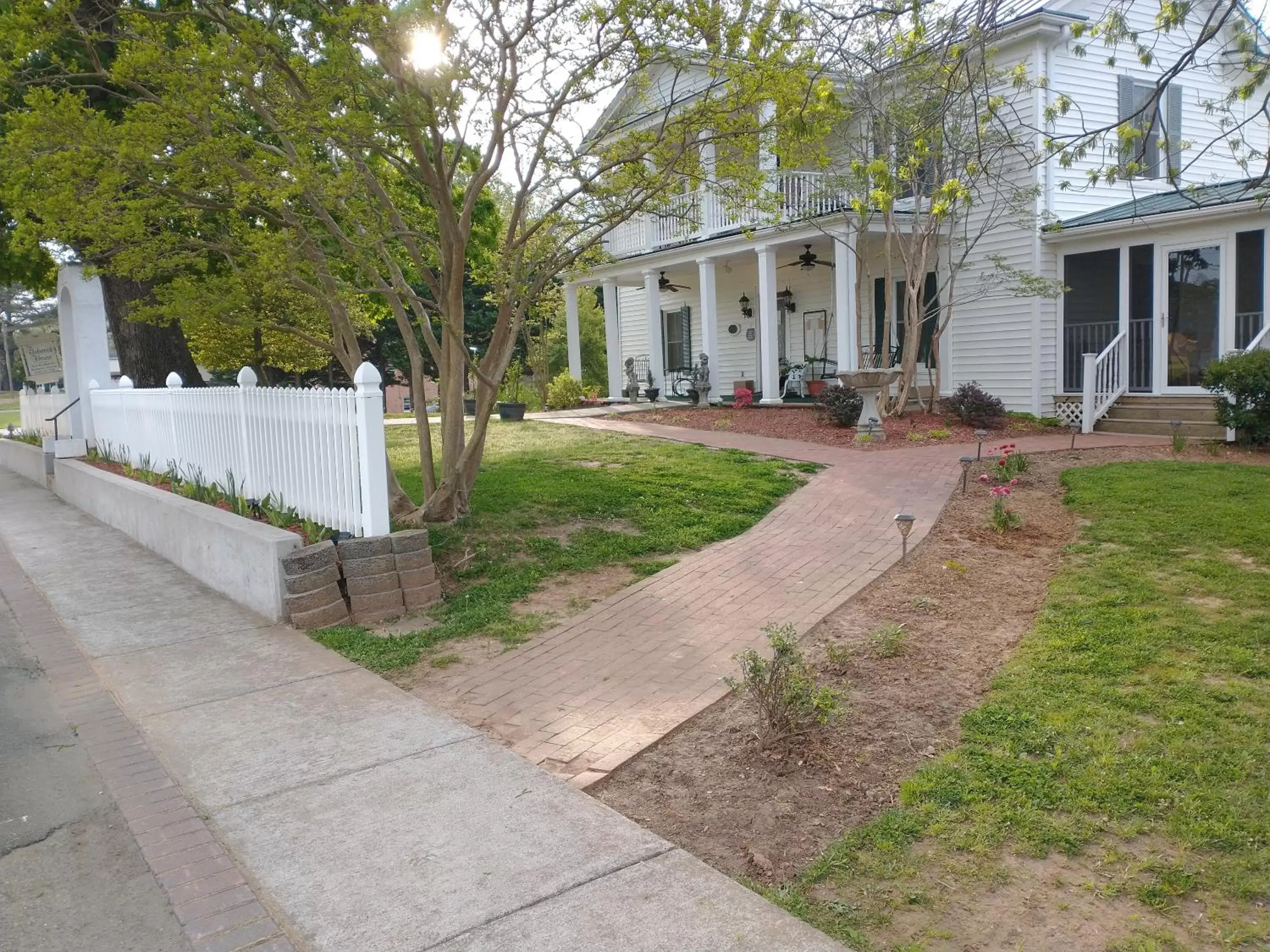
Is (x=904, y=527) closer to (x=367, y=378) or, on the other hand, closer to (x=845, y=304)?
(x=367, y=378)

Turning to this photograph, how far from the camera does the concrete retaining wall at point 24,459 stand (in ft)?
48.6

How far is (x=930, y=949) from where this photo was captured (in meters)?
2.82

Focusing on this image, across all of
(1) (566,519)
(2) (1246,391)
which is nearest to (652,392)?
(2) (1246,391)

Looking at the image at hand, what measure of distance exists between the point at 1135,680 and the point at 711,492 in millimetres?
5668

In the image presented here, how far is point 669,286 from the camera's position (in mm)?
22953

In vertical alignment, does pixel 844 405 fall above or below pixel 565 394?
below

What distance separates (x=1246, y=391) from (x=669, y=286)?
1369 centimetres

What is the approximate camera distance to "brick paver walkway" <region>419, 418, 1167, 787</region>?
15.4 feet

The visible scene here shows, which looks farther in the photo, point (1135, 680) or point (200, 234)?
point (200, 234)

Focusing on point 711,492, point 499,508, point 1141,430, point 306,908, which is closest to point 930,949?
point 306,908

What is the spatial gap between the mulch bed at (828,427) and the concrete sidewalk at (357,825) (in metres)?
9.54

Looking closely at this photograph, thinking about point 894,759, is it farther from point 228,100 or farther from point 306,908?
point 228,100

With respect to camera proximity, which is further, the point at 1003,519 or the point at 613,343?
the point at 613,343

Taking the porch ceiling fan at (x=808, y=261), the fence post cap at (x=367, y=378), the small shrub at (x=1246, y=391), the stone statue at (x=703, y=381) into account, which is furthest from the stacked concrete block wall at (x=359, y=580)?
the porch ceiling fan at (x=808, y=261)
